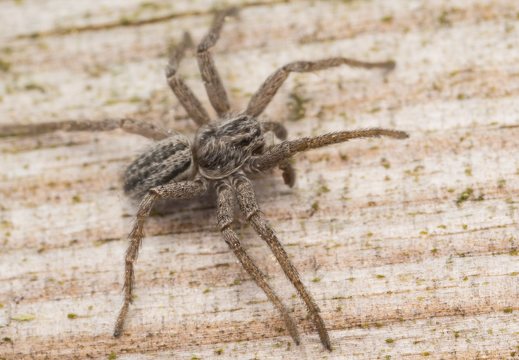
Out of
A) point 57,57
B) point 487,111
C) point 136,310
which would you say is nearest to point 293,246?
point 136,310

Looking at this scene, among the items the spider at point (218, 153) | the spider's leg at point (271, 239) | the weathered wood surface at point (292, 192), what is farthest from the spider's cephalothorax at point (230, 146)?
the weathered wood surface at point (292, 192)

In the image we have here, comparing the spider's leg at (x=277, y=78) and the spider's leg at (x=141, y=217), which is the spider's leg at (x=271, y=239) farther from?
the spider's leg at (x=277, y=78)

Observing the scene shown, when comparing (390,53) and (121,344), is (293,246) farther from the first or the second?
(390,53)

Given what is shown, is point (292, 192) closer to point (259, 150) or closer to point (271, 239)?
point (259, 150)

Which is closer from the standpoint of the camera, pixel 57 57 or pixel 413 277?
pixel 413 277

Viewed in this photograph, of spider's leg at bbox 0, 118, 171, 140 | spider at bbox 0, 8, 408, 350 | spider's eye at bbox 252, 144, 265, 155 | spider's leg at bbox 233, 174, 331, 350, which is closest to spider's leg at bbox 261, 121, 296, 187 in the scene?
spider at bbox 0, 8, 408, 350

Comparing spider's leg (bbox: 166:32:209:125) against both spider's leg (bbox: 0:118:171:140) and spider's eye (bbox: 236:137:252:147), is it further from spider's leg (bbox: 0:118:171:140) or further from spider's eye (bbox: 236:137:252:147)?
spider's eye (bbox: 236:137:252:147)
